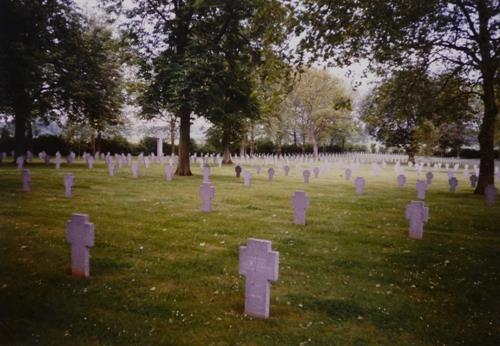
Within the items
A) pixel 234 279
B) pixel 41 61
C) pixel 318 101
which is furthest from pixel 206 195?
pixel 318 101

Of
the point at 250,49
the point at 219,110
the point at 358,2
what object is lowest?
the point at 219,110

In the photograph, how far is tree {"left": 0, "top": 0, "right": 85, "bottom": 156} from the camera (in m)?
22.0

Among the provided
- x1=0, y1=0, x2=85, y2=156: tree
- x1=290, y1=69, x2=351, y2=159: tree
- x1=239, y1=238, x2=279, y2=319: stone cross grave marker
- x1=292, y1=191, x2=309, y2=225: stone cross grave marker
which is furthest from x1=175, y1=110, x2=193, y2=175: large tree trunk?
x1=290, y1=69, x2=351, y2=159: tree

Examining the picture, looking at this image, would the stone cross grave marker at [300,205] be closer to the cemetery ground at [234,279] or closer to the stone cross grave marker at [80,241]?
the cemetery ground at [234,279]

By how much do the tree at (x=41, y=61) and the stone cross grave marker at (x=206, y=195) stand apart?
14356mm

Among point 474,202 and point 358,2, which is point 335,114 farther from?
point 358,2

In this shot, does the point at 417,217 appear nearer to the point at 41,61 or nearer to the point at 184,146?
the point at 184,146

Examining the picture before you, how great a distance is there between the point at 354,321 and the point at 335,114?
5466 centimetres

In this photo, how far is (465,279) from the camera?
6.95m

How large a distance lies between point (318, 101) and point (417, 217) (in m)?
51.4

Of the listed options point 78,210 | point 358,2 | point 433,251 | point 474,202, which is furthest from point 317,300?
point 474,202

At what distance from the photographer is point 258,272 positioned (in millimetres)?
5191

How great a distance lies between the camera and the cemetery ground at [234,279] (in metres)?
4.77

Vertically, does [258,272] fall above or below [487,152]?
below
